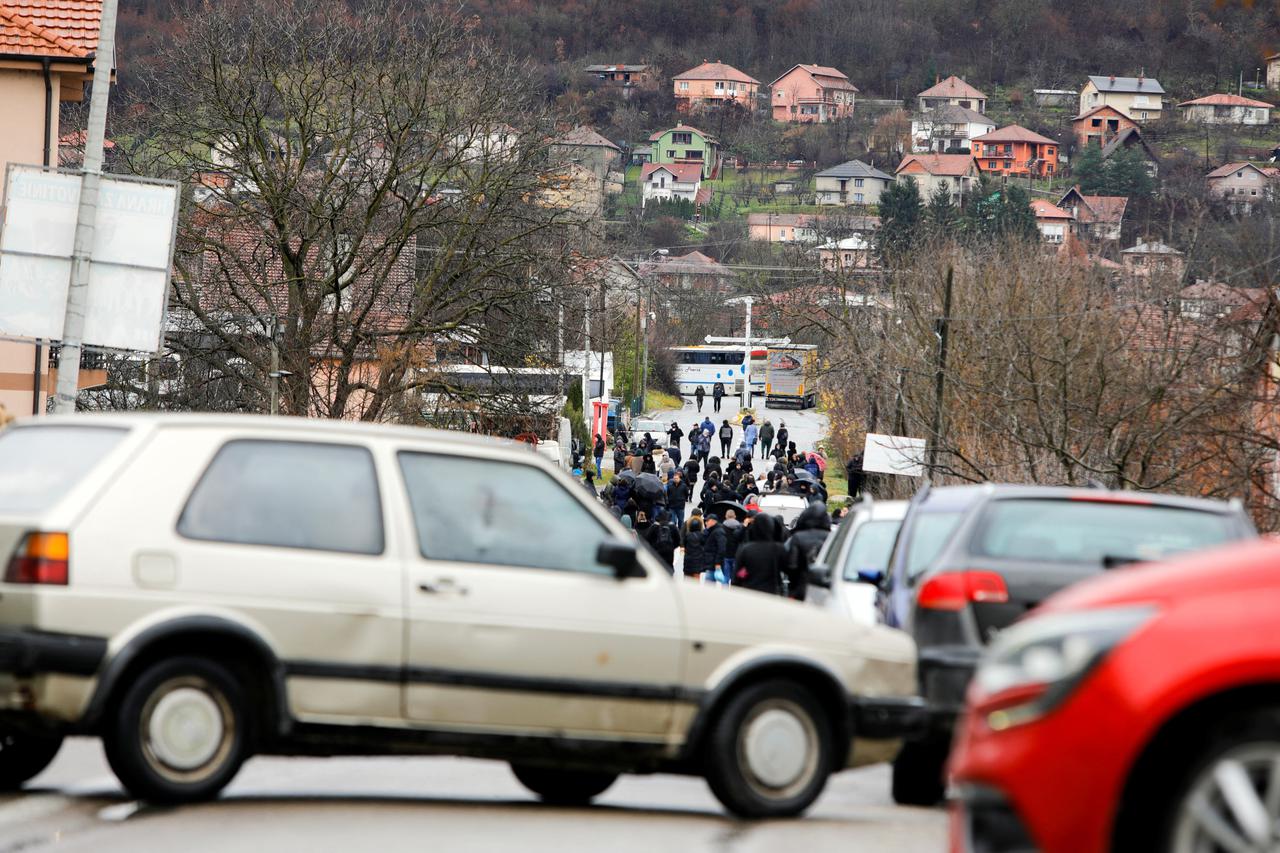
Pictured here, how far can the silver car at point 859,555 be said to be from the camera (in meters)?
13.3

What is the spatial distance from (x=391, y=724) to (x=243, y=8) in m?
35.3

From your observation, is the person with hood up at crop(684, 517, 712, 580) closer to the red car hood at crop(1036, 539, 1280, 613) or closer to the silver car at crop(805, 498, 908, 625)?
the silver car at crop(805, 498, 908, 625)

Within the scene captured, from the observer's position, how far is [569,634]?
769 cm

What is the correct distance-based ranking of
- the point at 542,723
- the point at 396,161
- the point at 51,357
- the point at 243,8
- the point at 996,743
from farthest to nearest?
the point at 243,8
the point at 396,161
the point at 51,357
the point at 542,723
the point at 996,743

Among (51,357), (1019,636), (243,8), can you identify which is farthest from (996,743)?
(243,8)

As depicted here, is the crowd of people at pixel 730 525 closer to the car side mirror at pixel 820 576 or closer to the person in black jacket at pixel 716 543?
the person in black jacket at pixel 716 543

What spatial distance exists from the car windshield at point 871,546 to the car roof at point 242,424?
6599mm

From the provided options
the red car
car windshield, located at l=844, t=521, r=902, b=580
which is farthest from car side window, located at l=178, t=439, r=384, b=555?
car windshield, located at l=844, t=521, r=902, b=580

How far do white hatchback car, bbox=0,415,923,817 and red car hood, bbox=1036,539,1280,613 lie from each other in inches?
127

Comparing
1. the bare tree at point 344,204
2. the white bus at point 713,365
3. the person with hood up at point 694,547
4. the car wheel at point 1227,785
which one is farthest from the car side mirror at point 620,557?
the white bus at point 713,365

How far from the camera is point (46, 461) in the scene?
7.51 m

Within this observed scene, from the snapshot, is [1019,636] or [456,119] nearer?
[1019,636]

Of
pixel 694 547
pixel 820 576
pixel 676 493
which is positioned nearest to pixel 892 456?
pixel 676 493

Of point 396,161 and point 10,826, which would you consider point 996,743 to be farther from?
point 396,161
